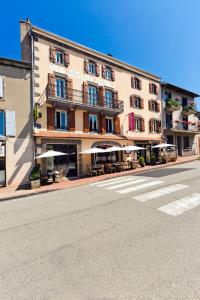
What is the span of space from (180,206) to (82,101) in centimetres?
1316

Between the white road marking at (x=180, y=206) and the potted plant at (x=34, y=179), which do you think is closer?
the white road marking at (x=180, y=206)

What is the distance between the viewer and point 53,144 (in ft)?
52.6

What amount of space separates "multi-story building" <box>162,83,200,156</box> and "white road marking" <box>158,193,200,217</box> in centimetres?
2008

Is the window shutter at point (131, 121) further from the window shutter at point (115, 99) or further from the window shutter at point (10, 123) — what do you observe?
the window shutter at point (10, 123)

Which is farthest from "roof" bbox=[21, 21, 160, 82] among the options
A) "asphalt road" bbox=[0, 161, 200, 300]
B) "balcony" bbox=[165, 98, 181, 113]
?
"asphalt road" bbox=[0, 161, 200, 300]

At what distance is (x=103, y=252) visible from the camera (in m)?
4.05

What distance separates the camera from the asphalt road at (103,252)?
9.66 feet

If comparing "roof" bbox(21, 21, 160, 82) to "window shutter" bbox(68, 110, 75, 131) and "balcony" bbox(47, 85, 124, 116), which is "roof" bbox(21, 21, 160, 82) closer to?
"balcony" bbox(47, 85, 124, 116)

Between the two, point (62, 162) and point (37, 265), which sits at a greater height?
point (62, 162)

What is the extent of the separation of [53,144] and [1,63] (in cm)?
661

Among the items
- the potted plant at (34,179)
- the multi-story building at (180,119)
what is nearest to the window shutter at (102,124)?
the potted plant at (34,179)

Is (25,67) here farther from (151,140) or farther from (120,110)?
(151,140)

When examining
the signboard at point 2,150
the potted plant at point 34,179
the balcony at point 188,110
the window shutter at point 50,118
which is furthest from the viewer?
the balcony at point 188,110

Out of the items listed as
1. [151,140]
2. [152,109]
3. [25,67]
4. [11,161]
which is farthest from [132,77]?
[11,161]
